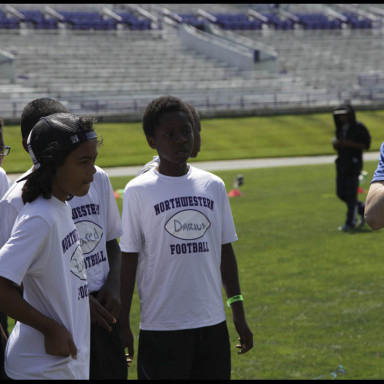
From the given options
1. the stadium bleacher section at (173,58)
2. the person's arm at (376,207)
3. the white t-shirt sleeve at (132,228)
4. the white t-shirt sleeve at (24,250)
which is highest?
the person's arm at (376,207)

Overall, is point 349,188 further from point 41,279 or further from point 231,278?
point 41,279

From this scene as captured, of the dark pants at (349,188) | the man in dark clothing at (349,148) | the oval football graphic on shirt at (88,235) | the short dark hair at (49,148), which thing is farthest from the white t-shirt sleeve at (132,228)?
the dark pants at (349,188)

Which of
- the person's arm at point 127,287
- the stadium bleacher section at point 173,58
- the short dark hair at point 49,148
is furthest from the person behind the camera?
the stadium bleacher section at point 173,58

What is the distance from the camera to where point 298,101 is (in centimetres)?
3816

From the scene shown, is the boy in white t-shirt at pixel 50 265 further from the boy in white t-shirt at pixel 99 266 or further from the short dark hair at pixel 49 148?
the boy in white t-shirt at pixel 99 266

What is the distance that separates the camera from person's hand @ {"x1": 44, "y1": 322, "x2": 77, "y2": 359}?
2859 mm

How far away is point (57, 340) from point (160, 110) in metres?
1.58

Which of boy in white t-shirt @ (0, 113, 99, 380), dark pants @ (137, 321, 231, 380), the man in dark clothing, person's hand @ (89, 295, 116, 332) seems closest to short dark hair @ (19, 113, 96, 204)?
boy in white t-shirt @ (0, 113, 99, 380)

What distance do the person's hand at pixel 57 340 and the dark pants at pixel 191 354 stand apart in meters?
0.98

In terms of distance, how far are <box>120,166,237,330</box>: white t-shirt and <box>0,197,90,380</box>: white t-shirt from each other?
35.4 inches

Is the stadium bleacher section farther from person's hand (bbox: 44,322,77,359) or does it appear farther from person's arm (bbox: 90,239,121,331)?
person's hand (bbox: 44,322,77,359)

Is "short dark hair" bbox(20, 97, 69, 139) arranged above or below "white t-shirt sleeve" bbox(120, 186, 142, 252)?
above

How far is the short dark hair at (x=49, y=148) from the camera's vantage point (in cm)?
300

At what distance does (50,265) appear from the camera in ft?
9.55
